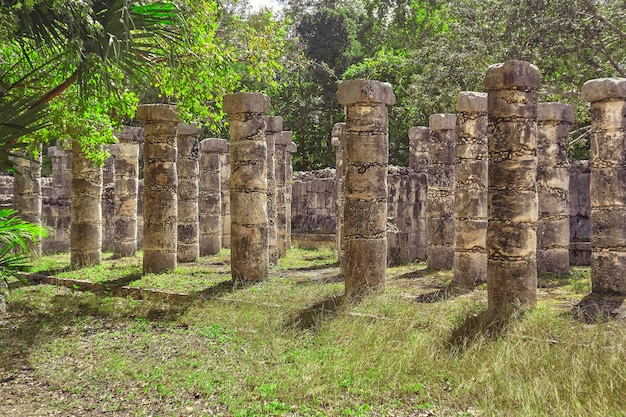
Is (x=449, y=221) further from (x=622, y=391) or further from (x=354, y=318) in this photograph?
(x=622, y=391)

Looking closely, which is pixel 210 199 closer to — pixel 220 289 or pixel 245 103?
pixel 245 103

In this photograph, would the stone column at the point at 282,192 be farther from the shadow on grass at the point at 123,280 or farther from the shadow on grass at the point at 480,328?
the shadow on grass at the point at 480,328

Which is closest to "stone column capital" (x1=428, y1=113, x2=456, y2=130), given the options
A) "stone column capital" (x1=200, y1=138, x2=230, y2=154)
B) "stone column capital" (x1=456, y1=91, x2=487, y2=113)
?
"stone column capital" (x1=456, y1=91, x2=487, y2=113)

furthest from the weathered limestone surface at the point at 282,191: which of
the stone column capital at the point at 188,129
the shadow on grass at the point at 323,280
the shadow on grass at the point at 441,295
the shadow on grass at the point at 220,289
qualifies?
the shadow on grass at the point at 441,295

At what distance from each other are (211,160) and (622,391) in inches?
545

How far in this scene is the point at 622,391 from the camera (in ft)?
19.5

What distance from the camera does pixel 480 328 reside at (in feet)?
25.7

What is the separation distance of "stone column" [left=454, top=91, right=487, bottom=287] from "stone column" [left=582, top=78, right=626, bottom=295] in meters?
1.98

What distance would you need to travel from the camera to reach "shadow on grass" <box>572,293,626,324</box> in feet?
28.7

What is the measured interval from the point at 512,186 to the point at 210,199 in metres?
10.8

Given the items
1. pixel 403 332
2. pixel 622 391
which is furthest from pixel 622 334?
pixel 403 332

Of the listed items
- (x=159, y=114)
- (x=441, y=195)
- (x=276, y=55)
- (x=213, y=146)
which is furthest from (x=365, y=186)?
(x=213, y=146)

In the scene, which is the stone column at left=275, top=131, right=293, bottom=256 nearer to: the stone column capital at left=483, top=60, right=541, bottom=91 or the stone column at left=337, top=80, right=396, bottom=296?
the stone column at left=337, top=80, right=396, bottom=296

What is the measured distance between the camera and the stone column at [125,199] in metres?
17.6
